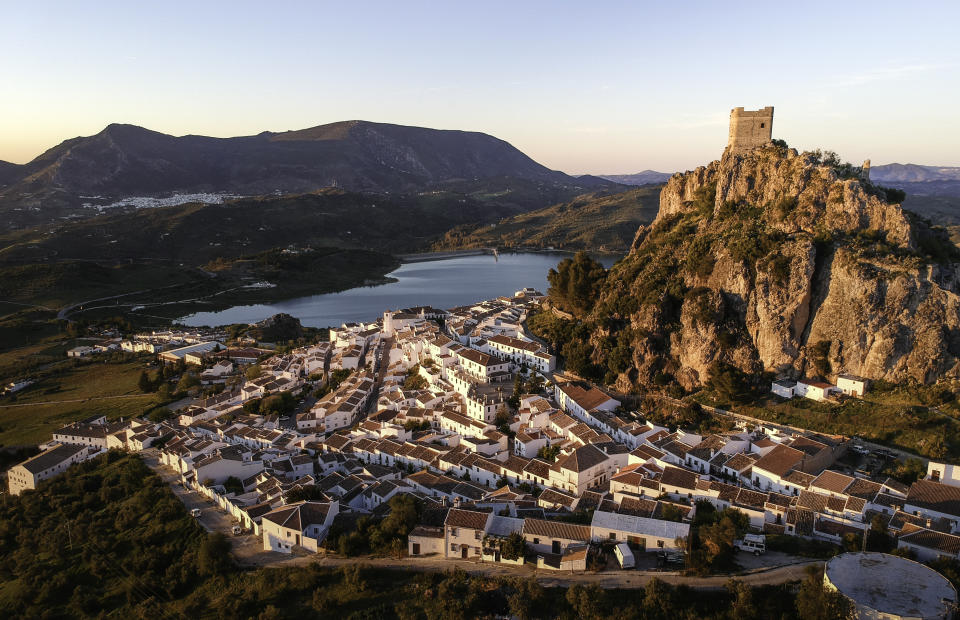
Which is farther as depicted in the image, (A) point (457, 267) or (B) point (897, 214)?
(A) point (457, 267)

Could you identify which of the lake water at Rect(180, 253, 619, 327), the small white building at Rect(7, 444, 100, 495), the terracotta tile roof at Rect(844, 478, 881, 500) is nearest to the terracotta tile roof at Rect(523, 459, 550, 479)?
the terracotta tile roof at Rect(844, 478, 881, 500)

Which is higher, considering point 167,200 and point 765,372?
point 167,200

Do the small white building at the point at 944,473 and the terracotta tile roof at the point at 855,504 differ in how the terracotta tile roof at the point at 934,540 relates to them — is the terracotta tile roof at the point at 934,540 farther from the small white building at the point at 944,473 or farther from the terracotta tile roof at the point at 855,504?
the small white building at the point at 944,473

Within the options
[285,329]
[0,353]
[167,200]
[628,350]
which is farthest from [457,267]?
[167,200]

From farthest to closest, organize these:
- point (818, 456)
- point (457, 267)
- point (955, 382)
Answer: point (457, 267), point (955, 382), point (818, 456)

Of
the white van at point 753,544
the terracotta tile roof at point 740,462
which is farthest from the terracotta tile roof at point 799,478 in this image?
the white van at point 753,544

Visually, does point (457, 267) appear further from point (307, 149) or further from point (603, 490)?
point (307, 149)

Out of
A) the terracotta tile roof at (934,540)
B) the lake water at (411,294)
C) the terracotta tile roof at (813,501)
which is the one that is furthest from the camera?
the lake water at (411,294)
